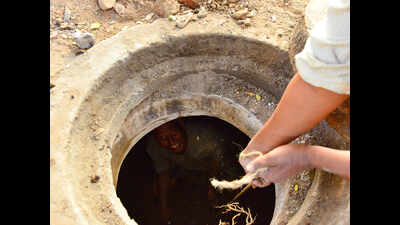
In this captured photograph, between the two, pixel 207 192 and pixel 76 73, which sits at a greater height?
pixel 76 73

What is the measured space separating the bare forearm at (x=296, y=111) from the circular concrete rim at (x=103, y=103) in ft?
1.59

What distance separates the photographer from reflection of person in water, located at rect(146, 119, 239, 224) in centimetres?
306

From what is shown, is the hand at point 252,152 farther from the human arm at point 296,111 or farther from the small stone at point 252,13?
the small stone at point 252,13

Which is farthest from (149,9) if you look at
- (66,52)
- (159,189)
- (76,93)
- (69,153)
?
(159,189)

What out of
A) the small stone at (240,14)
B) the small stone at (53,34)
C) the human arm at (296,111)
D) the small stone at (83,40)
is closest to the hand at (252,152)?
the human arm at (296,111)

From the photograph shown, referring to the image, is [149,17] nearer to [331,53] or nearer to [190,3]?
[190,3]

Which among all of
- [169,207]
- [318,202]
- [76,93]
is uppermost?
[76,93]

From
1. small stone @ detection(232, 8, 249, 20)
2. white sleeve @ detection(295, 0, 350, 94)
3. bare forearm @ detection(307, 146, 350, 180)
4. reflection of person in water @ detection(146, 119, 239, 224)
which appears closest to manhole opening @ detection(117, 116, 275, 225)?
reflection of person in water @ detection(146, 119, 239, 224)

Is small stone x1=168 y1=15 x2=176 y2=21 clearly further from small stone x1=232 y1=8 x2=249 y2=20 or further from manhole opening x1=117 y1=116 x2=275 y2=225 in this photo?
manhole opening x1=117 y1=116 x2=275 y2=225

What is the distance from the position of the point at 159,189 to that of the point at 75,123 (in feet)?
4.89

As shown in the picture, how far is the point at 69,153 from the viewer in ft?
5.48

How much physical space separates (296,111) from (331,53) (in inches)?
12.5

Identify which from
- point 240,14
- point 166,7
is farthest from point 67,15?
point 240,14

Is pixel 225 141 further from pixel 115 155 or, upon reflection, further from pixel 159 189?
pixel 115 155
